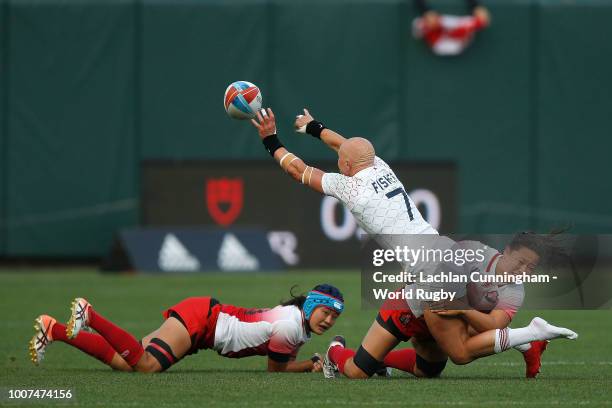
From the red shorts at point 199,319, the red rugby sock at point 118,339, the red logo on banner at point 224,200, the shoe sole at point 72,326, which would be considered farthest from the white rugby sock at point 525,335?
the red logo on banner at point 224,200

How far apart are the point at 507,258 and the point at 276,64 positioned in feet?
46.4

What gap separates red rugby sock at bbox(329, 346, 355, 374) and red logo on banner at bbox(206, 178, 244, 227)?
478 inches

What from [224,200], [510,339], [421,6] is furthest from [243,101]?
[421,6]

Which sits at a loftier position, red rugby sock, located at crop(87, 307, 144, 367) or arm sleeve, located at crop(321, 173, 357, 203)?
arm sleeve, located at crop(321, 173, 357, 203)

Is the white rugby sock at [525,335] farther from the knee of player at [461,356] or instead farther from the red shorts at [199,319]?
the red shorts at [199,319]

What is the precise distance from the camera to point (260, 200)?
2119 centimetres

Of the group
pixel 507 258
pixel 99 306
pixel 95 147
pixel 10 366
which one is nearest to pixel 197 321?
pixel 10 366

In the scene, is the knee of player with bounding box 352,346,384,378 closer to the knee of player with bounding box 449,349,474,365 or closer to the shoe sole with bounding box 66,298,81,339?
the knee of player with bounding box 449,349,474,365

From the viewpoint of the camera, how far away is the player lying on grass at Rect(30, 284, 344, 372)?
29.1 ft

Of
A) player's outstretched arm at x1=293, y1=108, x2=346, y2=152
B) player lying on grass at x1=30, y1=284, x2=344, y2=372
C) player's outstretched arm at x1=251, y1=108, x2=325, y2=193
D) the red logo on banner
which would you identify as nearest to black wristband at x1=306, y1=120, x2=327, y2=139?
player's outstretched arm at x1=293, y1=108, x2=346, y2=152

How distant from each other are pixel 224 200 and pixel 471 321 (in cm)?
1290

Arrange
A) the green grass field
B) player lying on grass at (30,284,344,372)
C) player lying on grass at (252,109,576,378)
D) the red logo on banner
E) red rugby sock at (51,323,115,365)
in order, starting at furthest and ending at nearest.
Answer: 1. the red logo on banner
2. red rugby sock at (51,323,115,365)
3. player lying on grass at (30,284,344,372)
4. player lying on grass at (252,109,576,378)
5. the green grass field

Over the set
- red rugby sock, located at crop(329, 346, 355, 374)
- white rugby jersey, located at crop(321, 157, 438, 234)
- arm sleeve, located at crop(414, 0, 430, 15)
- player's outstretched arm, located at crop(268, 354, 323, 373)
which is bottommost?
player's outstretched arm, located at crop(268, 354, 323, 373)

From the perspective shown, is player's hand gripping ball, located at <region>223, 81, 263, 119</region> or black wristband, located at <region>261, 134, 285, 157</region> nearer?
black wristband, located at <region>261, 134, 285, 157</region>
